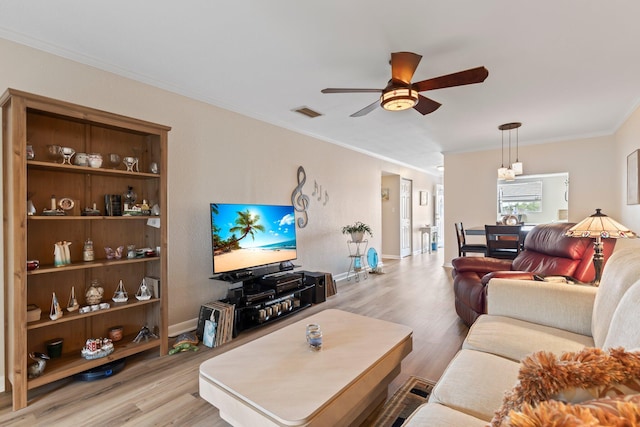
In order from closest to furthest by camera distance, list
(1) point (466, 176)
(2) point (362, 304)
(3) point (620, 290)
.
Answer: (3) point (620, 290)
(2) point (362, 304)
(1) point (466, 176)

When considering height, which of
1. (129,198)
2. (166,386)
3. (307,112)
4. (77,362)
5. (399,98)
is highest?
(307,112)

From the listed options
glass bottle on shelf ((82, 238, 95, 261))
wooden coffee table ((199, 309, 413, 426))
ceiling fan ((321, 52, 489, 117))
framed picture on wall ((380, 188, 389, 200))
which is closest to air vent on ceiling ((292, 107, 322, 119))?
ceiling fan ((321, 52, 489, 117))

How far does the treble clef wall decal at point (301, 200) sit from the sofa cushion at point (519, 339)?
118 inches

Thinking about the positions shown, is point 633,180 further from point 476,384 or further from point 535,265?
point 476,384

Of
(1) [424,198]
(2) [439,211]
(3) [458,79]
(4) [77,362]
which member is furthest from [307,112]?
(2) [439,211]

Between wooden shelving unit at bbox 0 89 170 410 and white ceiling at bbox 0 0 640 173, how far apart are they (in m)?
0.57

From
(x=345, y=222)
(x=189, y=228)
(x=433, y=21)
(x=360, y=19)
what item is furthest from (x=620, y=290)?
(x=345, y=222)

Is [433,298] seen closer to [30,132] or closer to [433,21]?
[433,21]

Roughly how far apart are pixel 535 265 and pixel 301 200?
2.91m

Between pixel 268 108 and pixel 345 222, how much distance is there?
2.59m

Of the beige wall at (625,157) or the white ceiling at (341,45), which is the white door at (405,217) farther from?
the white ceiling at (341,45)

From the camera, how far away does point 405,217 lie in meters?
7.93

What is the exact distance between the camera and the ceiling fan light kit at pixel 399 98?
7.61 feet

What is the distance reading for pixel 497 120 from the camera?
416 cm
